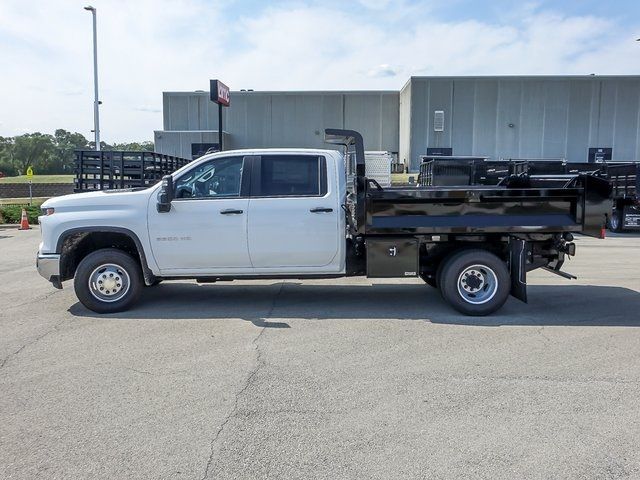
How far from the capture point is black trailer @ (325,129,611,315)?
7.00 m

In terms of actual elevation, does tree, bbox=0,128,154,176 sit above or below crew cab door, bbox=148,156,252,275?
above

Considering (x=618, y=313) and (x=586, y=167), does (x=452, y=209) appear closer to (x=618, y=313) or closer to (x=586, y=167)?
(x=618, y=313)

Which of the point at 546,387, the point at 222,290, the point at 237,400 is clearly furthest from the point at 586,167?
the point at 237,400

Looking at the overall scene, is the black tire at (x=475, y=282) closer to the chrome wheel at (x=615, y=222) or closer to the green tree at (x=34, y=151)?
the chrome wheel at (x=615, y=222)

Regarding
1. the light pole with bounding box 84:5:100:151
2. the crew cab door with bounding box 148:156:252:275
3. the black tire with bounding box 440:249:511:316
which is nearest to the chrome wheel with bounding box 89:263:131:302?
the crew cab door with bounding box 148:156:252:275

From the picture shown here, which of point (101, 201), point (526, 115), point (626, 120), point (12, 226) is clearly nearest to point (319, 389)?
point (101, 201)

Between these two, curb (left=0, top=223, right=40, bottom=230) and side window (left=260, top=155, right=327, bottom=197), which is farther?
curb (left=0, top=223, right=40, bottom=230)

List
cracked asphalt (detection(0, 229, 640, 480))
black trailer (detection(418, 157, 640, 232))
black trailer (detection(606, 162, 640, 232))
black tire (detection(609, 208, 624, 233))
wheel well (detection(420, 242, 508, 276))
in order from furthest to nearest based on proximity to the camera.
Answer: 1. black tire (detection(609, 208, 624, 233))
2. black trailer (detection(418, 157, 640, 232))
3. black trailer (detection(606, 162, 640, 232))
4. wheel well (detection(420, 242, 508, 276))
5. cracked asphalt (detection(0, 229, 640, 480))

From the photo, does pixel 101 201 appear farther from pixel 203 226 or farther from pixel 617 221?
pixel 617 221

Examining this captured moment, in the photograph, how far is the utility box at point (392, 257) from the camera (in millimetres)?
7086

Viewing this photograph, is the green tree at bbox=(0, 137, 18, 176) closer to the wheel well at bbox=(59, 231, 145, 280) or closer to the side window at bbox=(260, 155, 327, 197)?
the wheel well at bbox=(59, 231, 145, 280)

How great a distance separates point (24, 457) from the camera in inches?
143

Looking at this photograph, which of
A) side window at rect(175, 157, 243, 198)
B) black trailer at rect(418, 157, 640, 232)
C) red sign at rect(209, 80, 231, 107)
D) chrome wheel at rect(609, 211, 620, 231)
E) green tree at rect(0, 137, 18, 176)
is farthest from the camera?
green tree at rect(0, 137, 18, 176)

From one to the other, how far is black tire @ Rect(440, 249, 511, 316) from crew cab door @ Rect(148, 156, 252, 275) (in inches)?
97.5
